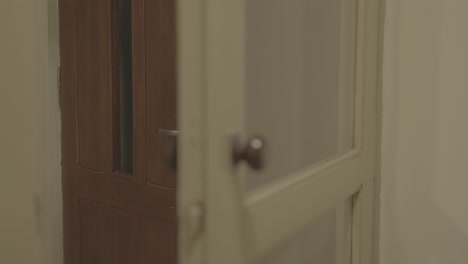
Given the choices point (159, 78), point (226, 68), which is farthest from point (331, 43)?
point (159, 78)

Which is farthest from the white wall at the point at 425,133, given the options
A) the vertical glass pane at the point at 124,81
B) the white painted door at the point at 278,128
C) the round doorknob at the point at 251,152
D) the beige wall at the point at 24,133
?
the vertical glass pane at the point at 124,81

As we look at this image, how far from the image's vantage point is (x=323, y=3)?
1025 millimetres

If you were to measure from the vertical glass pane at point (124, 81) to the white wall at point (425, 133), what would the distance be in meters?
1.07

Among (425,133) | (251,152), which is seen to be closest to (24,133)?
(251,152)

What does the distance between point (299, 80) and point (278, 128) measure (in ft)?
0.53

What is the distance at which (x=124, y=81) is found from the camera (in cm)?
185

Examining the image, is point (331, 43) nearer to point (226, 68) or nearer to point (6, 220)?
point (226, 68)

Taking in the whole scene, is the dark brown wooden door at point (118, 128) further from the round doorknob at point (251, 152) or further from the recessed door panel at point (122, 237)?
the round doorknob at point (251, 152)

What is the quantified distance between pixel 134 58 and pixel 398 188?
1.08 meters

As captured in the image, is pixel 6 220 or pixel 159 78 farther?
pixel 159 78

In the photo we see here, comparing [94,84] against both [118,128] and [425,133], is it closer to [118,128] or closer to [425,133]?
[118,128]

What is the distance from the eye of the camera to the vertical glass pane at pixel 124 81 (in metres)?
1.82

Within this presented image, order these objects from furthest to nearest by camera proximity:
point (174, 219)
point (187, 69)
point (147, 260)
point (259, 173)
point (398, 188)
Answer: point (147, 260) < point (174, 219) < point (398, 188) < point (259, 173) < point (187, 69)

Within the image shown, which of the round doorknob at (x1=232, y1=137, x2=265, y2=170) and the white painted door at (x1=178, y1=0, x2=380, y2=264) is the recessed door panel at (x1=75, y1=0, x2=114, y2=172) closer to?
the white painted door at (x1=178, y1=0, x2=380, y2=264)
